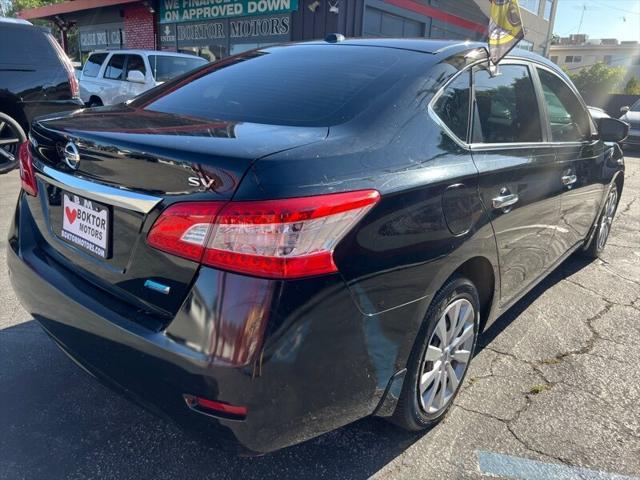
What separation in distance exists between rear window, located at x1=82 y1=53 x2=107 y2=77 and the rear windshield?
10146mm

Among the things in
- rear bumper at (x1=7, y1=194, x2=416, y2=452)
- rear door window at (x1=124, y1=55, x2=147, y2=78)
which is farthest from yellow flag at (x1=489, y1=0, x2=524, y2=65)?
rear door window at (x1=124, y1=55, x2=147, y2=78)

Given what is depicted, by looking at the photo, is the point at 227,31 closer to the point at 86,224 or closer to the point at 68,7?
the point at 68,7

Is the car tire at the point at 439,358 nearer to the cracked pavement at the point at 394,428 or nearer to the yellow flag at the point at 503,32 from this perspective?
the cracked pavement at the point at 394,428

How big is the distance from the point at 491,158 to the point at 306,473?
1557mm

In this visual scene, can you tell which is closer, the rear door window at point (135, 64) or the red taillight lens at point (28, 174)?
the red taillight lens at point (28, 174)

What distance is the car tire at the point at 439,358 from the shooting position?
7.04 feet

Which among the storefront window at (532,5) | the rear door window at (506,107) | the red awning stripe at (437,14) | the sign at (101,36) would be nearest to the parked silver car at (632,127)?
the red awning stripe at (437,14)

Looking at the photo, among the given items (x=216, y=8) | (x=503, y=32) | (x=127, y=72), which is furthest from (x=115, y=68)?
(x=503, y=32)

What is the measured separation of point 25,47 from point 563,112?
6.27 m

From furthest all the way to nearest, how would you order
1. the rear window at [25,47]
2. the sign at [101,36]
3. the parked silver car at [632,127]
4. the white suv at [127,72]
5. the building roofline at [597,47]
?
1. the building roofline at [597,47]
2. the sign at [101,36]
3. the parked silver car at [632,127]
4. the white suv at [127,72]
5. the rear window at [25,47]

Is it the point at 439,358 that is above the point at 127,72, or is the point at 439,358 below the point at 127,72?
below

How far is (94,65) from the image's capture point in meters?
12.0

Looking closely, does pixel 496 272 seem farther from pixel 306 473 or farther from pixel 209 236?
pixel 209 236

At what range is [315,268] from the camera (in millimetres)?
1603
